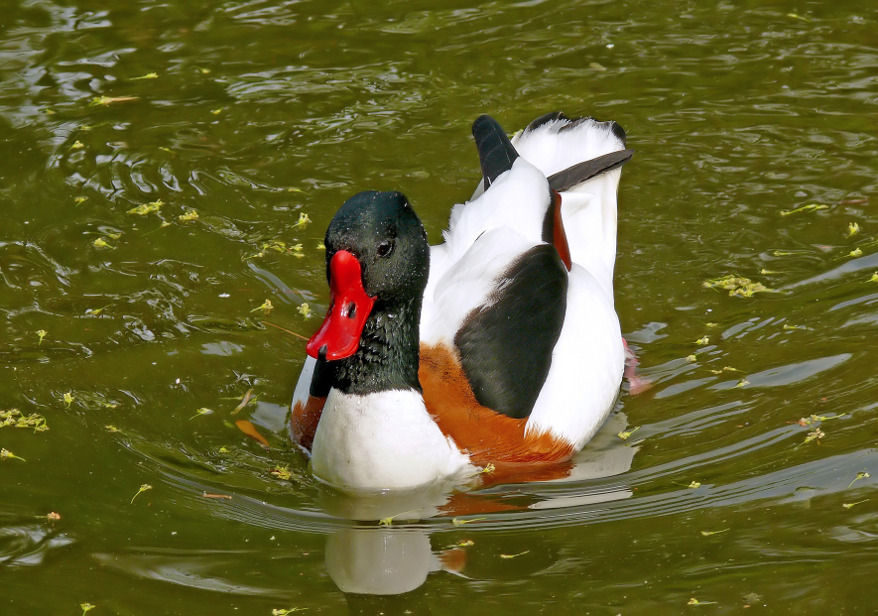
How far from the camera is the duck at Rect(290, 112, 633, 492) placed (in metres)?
4.56

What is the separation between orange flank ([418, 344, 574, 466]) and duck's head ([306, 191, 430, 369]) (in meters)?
0.18

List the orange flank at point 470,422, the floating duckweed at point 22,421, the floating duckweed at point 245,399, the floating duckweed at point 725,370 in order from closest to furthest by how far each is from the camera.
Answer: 1. the orange flank at point 470,422
2. the floating duckweed at point 22,421
3. the floating duckweed at point 245,399
4. the floating duckweed at point 725,370

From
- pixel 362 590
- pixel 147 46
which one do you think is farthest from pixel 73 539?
pixel 147 46

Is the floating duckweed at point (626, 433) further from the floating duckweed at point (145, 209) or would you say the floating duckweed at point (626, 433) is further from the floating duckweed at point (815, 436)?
the floating duckweed at point (145, 209)

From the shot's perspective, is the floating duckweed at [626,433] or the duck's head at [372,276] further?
the floating duckweed at [626,433]

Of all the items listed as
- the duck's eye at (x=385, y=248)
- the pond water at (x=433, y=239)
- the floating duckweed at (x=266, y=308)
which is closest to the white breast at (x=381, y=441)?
the pond water at (x=433, y=239)

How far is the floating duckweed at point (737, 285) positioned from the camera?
6254mm

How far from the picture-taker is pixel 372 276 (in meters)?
4.55

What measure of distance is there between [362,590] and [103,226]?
346 centimetres

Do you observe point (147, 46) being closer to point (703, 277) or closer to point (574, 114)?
point (574, 114)

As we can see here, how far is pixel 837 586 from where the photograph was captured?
399 cm

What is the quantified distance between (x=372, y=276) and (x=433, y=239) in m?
2.41

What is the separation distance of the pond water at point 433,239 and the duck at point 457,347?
0.61 feet

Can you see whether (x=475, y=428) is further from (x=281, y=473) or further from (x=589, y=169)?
(x=589, y=169)
